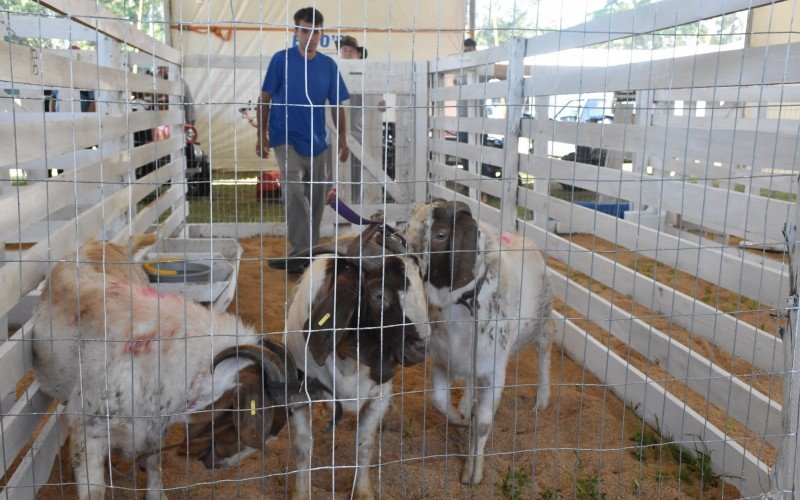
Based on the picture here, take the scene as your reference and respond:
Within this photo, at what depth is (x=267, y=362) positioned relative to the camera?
3.09 meters

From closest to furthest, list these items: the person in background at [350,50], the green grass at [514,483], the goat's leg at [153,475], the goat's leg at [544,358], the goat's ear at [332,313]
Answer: the goat's ear at [332,313] → the goat's leg at [153,475] → the green grass at [514,483] → the goat's leg at [544,358] → the person in background at [350,50]

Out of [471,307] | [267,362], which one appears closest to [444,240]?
[471,307]

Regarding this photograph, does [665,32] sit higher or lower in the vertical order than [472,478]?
higher

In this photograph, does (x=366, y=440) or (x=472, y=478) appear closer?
(x=366, y=440)

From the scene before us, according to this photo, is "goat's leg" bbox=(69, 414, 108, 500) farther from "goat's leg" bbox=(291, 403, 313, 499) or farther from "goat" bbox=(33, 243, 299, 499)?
"goat's leg" bbox=(291, 403, 313, 499)

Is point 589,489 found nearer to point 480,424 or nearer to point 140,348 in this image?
point 480,424

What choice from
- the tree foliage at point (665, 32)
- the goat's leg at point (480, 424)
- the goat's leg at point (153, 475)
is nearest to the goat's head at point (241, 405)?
the goat's leg at point (153, 475)

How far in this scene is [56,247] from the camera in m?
3.75

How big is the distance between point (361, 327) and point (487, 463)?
120 centimetres

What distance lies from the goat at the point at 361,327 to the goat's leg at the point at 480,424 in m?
0.55

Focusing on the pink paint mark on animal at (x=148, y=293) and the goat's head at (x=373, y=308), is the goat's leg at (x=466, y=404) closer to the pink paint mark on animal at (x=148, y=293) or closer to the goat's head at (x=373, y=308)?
the goat's head at (x=373, y=308)

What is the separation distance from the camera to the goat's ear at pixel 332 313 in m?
3.25

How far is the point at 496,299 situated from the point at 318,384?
1086mm

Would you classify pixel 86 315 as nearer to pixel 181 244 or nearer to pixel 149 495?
pixel 149 495
